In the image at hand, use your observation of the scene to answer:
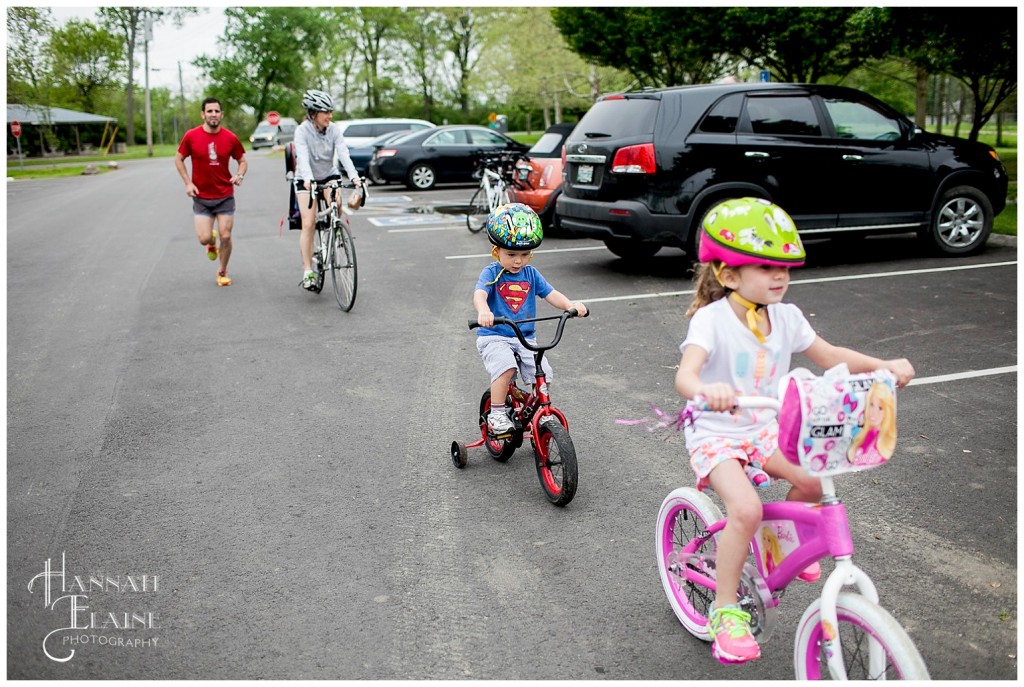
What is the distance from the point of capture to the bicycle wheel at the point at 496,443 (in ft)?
16.4

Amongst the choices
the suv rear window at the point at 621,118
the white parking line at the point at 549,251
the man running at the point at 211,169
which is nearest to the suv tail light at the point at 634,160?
the suv rear window at the point at 621,118

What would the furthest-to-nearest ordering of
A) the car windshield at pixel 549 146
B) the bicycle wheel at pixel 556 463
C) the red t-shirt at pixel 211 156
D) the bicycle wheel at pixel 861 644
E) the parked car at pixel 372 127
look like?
the parked car at pixel 372 127
the car windshield at pixel 549 146
the red t-shirt at pixel 211 156
the bicycle wheel at pixel 556 463
the bicycle wheel at pixel 861 644

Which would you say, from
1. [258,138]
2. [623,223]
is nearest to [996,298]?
[623,223]

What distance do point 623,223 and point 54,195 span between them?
1971 centimetres

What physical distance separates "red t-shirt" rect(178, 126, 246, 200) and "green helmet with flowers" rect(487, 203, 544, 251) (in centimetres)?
586

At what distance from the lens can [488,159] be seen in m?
14.4

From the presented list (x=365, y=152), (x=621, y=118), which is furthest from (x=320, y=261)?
(x=365, y=152)

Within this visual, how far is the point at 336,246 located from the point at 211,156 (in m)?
1.81

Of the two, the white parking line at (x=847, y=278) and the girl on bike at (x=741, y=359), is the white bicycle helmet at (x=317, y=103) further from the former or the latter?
the girl on bike at (x=741, y=359)

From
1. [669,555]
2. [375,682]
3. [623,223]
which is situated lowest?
[375,682]

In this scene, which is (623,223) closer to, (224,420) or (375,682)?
(224,420)

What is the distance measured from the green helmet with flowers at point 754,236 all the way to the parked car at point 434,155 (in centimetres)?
2039

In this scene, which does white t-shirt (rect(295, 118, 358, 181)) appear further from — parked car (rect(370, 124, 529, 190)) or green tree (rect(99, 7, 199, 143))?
green tree (rect(99, 7, 199, 143))

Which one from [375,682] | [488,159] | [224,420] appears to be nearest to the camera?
[375,682]
